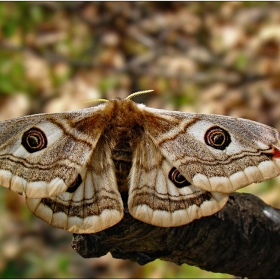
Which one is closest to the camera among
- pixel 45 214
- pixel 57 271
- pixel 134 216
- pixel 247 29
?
pixel 134 216

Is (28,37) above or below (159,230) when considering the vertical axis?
above

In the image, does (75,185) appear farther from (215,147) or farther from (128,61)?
(128,61)

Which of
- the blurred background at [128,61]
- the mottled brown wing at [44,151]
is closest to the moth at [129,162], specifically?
the mottled brown wing at [44,151]

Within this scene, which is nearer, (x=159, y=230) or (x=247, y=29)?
(x=159, y=230)

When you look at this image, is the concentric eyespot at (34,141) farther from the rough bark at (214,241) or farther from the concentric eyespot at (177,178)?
the concentric eyespot at (177,178)

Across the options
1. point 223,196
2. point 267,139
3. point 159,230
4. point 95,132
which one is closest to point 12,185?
point 95,132

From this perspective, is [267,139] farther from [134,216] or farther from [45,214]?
[45,214]

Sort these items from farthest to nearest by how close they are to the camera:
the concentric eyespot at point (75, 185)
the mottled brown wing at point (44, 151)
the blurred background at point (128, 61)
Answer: the blurred background at point (128, 61)
the concentric eyespot at point (75, 185)
the mottled brown wing at point (44, 151)
